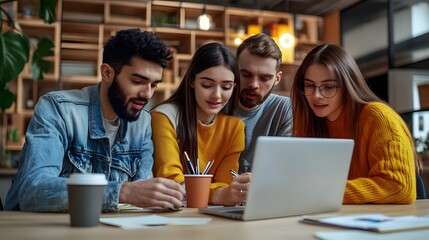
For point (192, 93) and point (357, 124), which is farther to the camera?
point (192, 93)

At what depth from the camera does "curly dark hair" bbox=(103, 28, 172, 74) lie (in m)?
1.62

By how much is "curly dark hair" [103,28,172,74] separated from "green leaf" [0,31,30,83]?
37 cm

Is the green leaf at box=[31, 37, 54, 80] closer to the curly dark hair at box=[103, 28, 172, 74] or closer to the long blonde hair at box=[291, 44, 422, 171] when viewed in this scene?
the curly dark hair at box=[103, 28, 172, 74]

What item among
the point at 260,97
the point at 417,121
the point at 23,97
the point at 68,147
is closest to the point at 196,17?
the point at 23,97

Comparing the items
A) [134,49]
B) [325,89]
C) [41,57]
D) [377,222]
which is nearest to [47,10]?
[41,57]

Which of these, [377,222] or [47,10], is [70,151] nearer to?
[47,10]

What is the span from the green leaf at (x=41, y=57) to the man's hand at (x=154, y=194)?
1086 mm

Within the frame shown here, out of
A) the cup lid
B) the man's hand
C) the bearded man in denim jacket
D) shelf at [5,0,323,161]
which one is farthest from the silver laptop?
shelf at [5,0,323,161]

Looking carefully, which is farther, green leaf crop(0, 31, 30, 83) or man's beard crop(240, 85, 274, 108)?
man's beard crop(240, 85, 274, 108)

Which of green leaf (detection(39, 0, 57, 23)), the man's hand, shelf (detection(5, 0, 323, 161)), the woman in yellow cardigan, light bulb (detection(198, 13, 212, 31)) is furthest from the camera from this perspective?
light bulb (detection(198, 13, 212, 31))

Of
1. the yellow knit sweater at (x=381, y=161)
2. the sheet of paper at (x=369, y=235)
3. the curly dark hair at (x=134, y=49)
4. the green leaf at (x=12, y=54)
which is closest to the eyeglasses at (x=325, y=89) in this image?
the yellow knit sweater at (x=381, y=161)

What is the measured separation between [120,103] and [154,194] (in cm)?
52

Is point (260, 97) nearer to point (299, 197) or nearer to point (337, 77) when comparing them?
point (337, 77)

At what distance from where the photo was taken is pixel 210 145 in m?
1.92
